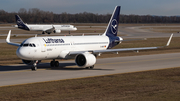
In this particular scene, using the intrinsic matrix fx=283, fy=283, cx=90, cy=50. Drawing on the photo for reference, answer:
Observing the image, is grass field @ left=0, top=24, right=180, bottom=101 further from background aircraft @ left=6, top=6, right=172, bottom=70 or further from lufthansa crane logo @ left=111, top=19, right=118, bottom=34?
lufthansa crane logo @ left=111, top=19, right=118, bottom=34

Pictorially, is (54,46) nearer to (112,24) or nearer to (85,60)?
(85,60)

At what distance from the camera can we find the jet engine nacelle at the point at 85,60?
32.2 meters

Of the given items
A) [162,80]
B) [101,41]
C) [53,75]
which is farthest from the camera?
[101,41]

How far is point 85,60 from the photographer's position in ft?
106

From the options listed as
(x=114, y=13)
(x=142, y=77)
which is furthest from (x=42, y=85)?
(x=114, y=13)

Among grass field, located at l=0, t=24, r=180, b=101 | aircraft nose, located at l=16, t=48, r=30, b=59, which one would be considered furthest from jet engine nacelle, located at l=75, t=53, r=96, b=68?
aircraft nose, located at l=16, t=48, r=30, b=59

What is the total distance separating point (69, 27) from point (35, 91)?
112848 millimetres

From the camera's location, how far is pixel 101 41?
128 feet

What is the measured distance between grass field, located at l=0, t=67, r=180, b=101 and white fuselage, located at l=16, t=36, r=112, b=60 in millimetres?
6713

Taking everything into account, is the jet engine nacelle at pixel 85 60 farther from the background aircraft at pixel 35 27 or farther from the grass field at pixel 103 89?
the background aircraft at pixel 35 27

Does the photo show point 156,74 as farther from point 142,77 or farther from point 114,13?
point 114,13

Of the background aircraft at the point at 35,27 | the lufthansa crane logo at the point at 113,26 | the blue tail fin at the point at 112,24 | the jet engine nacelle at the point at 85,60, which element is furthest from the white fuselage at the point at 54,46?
the background aircraft at the point at 35,27

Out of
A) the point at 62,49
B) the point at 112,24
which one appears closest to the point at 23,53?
the point at 62,49

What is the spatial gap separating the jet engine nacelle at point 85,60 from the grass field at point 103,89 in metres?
4.80
